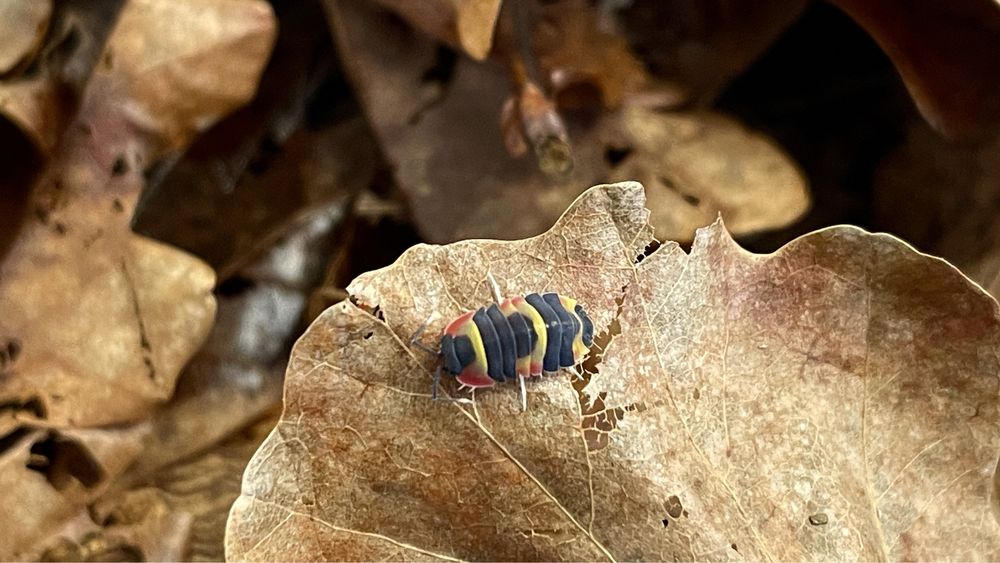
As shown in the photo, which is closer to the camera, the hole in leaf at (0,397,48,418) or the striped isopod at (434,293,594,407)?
the striped isopod at (434,293,594,407)

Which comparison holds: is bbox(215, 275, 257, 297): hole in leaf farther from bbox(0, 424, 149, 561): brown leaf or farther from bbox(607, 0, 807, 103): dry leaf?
bbox(607, 0, 807, 103): dry leaf

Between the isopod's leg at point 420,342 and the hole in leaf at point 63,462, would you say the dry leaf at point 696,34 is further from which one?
the hole in leaf at point 63,462

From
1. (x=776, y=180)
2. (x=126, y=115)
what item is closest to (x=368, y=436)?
(x=126, y=115)

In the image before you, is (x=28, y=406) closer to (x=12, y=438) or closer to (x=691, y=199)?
Result: (x=12, y=438)

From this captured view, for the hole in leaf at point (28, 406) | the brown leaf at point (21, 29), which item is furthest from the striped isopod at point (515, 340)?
the brown leaf at point (21, 29)

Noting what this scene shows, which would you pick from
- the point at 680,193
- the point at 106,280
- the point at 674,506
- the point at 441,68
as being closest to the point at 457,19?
the point at 441,68

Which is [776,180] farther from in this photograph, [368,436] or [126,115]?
[126,115]

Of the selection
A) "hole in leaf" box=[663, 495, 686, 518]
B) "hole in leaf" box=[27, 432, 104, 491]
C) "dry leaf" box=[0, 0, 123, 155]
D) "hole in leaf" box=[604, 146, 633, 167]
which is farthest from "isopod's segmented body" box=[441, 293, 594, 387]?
"dry leaf" box=[0, 0, 123, 155]
